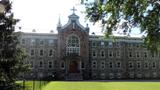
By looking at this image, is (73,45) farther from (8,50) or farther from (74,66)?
(8,50)

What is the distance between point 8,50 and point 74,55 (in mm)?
35835

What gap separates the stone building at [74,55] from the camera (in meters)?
66.1

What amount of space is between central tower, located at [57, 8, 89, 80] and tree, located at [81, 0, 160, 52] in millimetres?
47482

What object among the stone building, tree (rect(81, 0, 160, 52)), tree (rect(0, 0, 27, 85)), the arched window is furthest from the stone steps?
tree (rect(81, 0, 160, 52))

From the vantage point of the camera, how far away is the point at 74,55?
65812 mm

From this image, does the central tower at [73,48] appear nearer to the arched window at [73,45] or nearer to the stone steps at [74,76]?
the arched window at [73,45]

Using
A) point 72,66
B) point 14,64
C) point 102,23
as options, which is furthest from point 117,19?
point 72,66

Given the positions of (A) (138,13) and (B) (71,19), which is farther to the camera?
(B) (71,19)

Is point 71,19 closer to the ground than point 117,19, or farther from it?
farther from it

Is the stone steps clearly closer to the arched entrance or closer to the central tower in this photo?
the central tower

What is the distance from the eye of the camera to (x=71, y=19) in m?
67.8

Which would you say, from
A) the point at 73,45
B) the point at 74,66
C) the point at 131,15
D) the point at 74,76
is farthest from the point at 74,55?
the point at 131,15

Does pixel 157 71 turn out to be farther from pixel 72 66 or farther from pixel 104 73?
pixel 72 66

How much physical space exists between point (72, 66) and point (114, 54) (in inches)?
422
